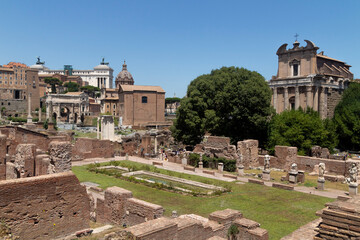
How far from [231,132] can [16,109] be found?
79.8m

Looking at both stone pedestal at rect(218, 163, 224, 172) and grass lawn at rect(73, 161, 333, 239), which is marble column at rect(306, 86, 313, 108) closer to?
stone pedestal at rect(218, 163, 224, 172)

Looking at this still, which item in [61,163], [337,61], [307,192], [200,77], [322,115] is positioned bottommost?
[307,192]

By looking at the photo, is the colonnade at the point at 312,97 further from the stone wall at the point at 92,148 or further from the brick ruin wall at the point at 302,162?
the stone wall at the point at 92,148

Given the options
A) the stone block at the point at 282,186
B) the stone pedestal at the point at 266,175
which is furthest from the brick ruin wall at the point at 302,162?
the stone block at the point at 282,186

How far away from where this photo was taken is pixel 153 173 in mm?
21406

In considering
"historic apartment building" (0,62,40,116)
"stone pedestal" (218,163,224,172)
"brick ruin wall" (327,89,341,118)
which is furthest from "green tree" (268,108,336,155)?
"historic apartment building" (0,62,40,116)

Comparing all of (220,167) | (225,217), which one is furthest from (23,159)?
(220,167)

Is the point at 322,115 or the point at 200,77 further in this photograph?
the point at 322,115

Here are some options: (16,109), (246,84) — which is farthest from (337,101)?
(16,109)

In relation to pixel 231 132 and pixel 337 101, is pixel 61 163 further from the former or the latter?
pixel 337 101

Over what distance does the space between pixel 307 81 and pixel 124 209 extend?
39.1m

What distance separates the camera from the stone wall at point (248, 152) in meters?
25.1

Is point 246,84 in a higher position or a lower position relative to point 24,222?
higher

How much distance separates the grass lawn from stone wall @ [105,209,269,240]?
1648 millimetres
